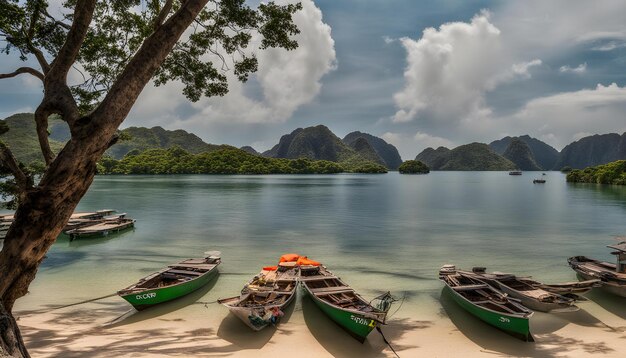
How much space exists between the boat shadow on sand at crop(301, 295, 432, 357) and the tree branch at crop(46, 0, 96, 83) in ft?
32.5

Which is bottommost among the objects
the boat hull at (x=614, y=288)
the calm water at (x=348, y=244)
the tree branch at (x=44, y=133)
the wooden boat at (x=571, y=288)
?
the calm water at (x=348, y=244)

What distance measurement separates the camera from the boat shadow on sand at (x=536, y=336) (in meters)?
10.9

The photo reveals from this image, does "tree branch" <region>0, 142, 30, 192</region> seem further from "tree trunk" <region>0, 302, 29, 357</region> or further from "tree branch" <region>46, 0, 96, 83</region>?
"tree trunk" <region>0, 302, 29, 357</region>

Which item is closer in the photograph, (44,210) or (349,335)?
(44,210)

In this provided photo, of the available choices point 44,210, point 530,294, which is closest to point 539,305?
point 530,294

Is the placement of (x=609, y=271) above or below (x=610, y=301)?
above

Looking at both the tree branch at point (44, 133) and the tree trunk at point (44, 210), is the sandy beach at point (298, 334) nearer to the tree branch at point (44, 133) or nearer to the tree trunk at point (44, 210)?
the tree trunk at point (44, 210)

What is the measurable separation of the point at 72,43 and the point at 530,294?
1619 centimetres

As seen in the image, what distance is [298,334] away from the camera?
12.2 meters

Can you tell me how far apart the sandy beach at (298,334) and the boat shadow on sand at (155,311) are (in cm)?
4

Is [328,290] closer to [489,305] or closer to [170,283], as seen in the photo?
[489,305]

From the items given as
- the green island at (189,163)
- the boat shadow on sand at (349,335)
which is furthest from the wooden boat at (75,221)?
the green island at (189,163)

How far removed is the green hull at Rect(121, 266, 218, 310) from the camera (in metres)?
13.3

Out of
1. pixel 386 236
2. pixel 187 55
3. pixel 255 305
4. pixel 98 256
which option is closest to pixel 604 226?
pixel 386 236
